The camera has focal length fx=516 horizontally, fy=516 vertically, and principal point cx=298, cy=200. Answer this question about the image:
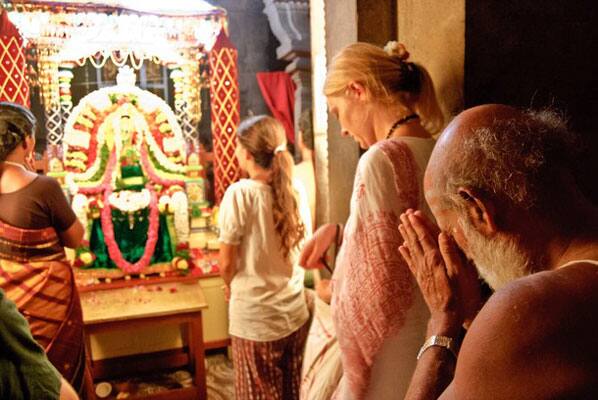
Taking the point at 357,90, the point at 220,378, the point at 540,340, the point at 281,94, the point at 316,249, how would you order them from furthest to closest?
the point at 281,94
the point at 220,378
the point at 316,249
the point at 357,90
the point at 540,340

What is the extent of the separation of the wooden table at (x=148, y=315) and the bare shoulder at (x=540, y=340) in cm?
278

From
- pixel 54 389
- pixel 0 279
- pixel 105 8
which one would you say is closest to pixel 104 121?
pixel 105 8

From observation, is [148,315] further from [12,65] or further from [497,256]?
[497,256]

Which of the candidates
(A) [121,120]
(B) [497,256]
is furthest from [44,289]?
(B) [497,256]

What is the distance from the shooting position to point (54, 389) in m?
1.16

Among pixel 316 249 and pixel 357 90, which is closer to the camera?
pixel 357 90

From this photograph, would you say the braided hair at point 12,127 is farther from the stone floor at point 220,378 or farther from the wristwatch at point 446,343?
the wristwatch at point 446,343

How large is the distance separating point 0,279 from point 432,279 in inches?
93.8

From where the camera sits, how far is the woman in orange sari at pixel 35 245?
8.63ft

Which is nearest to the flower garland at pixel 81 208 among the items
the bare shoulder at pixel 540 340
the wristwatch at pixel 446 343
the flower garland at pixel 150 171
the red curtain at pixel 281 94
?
the flower garland at pixel 150 171

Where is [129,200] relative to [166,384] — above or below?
above

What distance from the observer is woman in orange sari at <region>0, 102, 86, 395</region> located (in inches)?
104

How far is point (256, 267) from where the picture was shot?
279 centimetres

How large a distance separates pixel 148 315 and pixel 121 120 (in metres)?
1.78
